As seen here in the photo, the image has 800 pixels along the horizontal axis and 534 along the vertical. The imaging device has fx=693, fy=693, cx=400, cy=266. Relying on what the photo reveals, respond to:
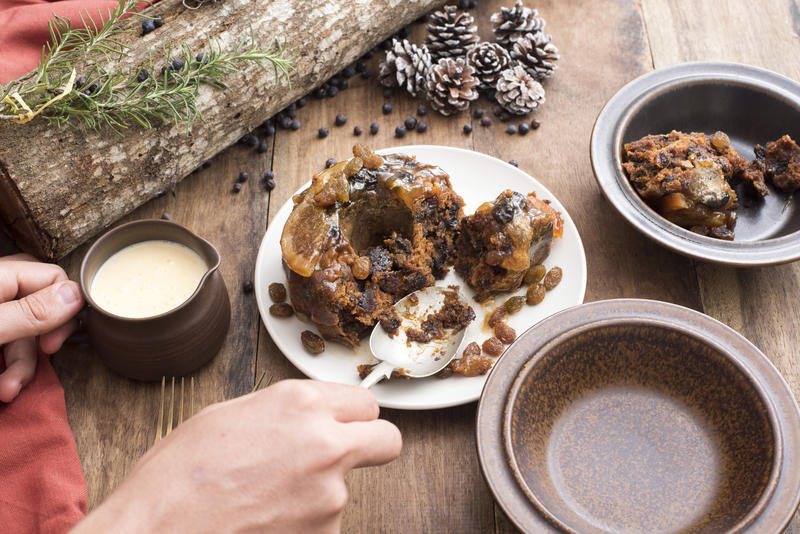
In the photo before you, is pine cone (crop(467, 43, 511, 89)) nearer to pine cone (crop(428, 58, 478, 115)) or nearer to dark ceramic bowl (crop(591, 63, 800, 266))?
pine cone (crop(428, 58, 478, 115))

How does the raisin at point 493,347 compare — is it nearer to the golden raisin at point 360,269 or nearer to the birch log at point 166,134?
the golden raisin at point 360,269

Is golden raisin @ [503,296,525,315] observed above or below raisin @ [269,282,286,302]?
below

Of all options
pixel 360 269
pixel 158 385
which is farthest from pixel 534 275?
pixel 158 385

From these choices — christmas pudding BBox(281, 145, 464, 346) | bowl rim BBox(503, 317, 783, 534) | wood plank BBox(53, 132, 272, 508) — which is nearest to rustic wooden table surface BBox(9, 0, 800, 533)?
wood plank BBox(53, 132, 272, 508)

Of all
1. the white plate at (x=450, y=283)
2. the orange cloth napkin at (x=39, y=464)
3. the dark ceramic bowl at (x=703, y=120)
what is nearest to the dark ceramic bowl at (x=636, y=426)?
the white plate at (x=450, y=283)

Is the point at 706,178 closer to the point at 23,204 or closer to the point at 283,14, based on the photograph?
the point at 283,14

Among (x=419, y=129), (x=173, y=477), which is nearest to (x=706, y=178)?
(x=419, y=129)
